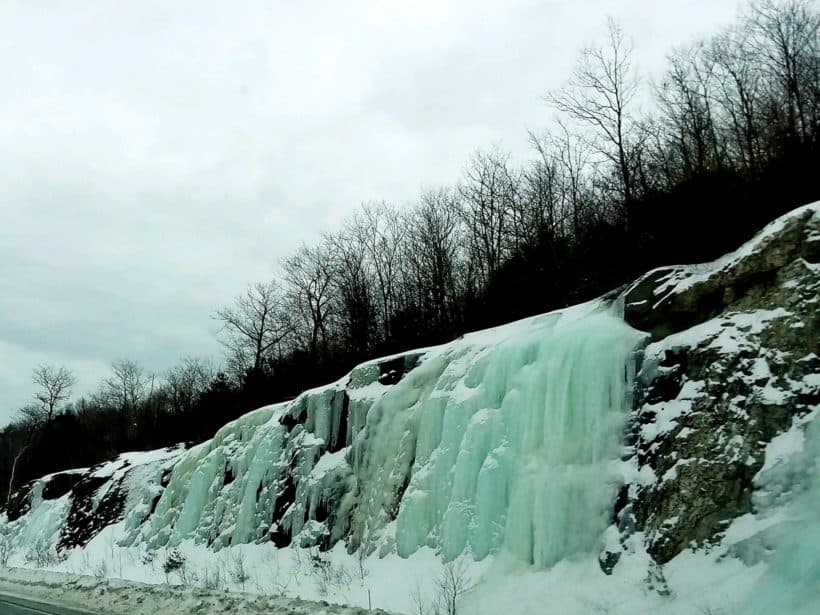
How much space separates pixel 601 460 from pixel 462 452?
2.83 metres

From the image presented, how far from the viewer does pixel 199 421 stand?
112 feet

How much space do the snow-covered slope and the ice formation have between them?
37 millimetres

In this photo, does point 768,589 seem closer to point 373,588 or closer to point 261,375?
point 373,588

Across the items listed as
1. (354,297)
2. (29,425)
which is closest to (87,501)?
(354,297)

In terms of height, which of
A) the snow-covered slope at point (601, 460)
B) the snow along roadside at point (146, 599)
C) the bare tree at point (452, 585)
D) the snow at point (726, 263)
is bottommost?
the snow along roadside at point (146, 599)

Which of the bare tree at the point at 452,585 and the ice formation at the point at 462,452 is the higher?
the ice formation at the point at 462,452

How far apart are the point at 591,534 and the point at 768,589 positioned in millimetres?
2651

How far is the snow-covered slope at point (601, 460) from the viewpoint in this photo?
748 cm

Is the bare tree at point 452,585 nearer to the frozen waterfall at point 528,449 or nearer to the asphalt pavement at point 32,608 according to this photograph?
the frozen waterfall at point 528,449

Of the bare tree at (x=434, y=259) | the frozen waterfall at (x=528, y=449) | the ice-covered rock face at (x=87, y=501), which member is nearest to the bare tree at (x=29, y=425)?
the ice-covered rock face at (x=87, y=501)

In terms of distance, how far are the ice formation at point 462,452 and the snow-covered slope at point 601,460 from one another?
4 cm

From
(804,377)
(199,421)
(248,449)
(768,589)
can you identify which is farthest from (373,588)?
(199,421)

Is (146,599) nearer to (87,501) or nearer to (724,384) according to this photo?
(724,384)

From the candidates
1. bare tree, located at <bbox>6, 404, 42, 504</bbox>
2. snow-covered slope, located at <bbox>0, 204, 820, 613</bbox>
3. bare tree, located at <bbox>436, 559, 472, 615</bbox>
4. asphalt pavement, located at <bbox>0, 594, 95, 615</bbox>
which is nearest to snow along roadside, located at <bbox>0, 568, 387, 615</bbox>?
asphalt pavement, located at <bbox>0, 594, 95, 615</bbox>
